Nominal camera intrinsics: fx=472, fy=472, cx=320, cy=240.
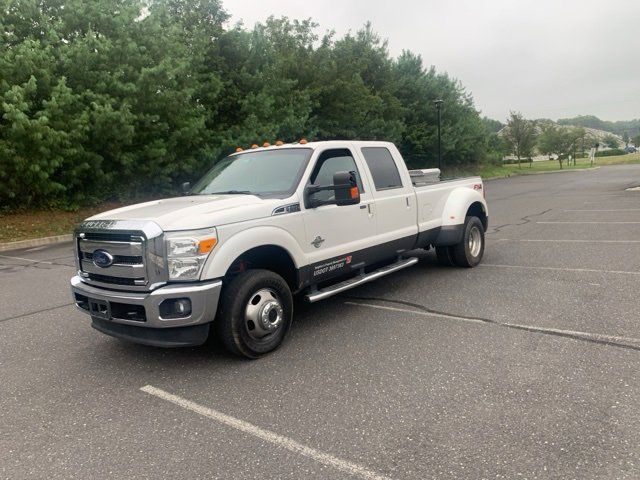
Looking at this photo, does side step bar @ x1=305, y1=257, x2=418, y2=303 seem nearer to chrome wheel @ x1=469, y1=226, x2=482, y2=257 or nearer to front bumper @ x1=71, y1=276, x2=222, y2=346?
front bumper @ x1=71, y1=276, x2=222, y2=346

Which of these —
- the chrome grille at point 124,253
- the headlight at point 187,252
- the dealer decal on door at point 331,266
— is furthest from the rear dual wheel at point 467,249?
the chrome grille at point 124,253

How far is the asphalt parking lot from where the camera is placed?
2676mm

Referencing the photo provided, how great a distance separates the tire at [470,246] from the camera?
23.1 feet

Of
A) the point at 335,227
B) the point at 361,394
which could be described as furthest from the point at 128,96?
the point at 361,394

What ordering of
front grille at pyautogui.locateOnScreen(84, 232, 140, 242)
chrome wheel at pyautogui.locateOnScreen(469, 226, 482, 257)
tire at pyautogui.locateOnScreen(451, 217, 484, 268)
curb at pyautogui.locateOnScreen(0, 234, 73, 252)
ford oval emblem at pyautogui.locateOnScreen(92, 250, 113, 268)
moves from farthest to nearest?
curb at pyautogui.locateOnScreen(0, 234, 73, 252) → chrome wheel at pyautogui.locateOnScreen(469, 226, 482, 257) → tire at pyautogui.locateOnScreen(451, 217, 484, 268) → ford oval emblem at pyautogui.locateOnScreen(92, 250, 113, 268) → front grille at pyautogui.locateOnScreen(84, 232, 140, 242)

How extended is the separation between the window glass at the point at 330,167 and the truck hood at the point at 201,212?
65cm

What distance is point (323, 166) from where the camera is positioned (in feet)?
16.5

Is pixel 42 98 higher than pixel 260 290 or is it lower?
higher

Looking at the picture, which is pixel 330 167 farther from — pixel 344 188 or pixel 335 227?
pixel 344 188

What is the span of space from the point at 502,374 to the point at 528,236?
7368 mm

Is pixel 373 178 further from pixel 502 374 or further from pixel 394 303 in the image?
pixel 502 374

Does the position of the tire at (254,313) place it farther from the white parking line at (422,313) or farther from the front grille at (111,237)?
the white parking line at (422,313)

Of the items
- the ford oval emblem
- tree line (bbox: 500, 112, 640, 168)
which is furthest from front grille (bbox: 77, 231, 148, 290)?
tree line (bbox: 500, 112, 640, 168)

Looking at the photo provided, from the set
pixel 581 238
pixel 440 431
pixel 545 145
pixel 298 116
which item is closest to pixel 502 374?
pixel 440 431
